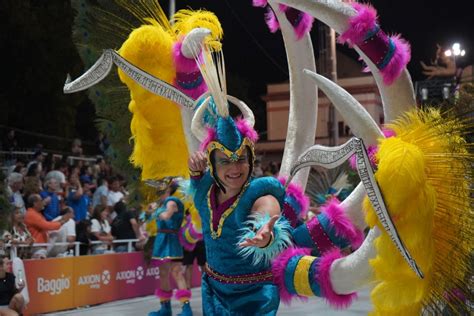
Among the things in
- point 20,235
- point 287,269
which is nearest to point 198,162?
point 287,269

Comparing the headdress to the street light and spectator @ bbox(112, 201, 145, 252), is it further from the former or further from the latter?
the street light

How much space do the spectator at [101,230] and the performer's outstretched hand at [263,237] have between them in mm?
6448

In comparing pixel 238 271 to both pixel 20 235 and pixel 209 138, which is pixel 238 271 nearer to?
pixel 209 138

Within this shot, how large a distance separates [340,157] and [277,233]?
1.42ft

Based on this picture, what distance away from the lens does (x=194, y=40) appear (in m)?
4.14

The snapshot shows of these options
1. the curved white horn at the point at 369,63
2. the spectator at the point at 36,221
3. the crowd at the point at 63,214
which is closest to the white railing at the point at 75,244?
Result: the crowd at the point at 63,214

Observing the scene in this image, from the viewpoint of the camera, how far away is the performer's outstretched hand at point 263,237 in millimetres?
2775

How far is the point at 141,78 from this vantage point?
3.99m

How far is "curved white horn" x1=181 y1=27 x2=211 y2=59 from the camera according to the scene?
4.09 meters

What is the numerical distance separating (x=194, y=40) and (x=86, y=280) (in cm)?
505

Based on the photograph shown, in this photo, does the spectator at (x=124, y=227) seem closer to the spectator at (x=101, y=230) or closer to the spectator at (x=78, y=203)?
the spectator at (x=101, y=230)

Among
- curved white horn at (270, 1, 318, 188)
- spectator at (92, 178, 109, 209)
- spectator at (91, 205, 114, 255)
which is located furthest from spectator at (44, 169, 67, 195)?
curved white horn at (270, 1, 318, 188)

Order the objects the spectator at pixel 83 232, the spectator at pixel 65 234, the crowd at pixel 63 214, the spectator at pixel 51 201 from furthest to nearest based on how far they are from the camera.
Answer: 1. the spectator at pixel 83 232
2. the spectator at pixel 51 201
3. the spectator at pixel 65 234
4. the crowd at pixel 63 214

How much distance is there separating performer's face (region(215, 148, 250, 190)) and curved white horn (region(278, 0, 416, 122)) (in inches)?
30.9
